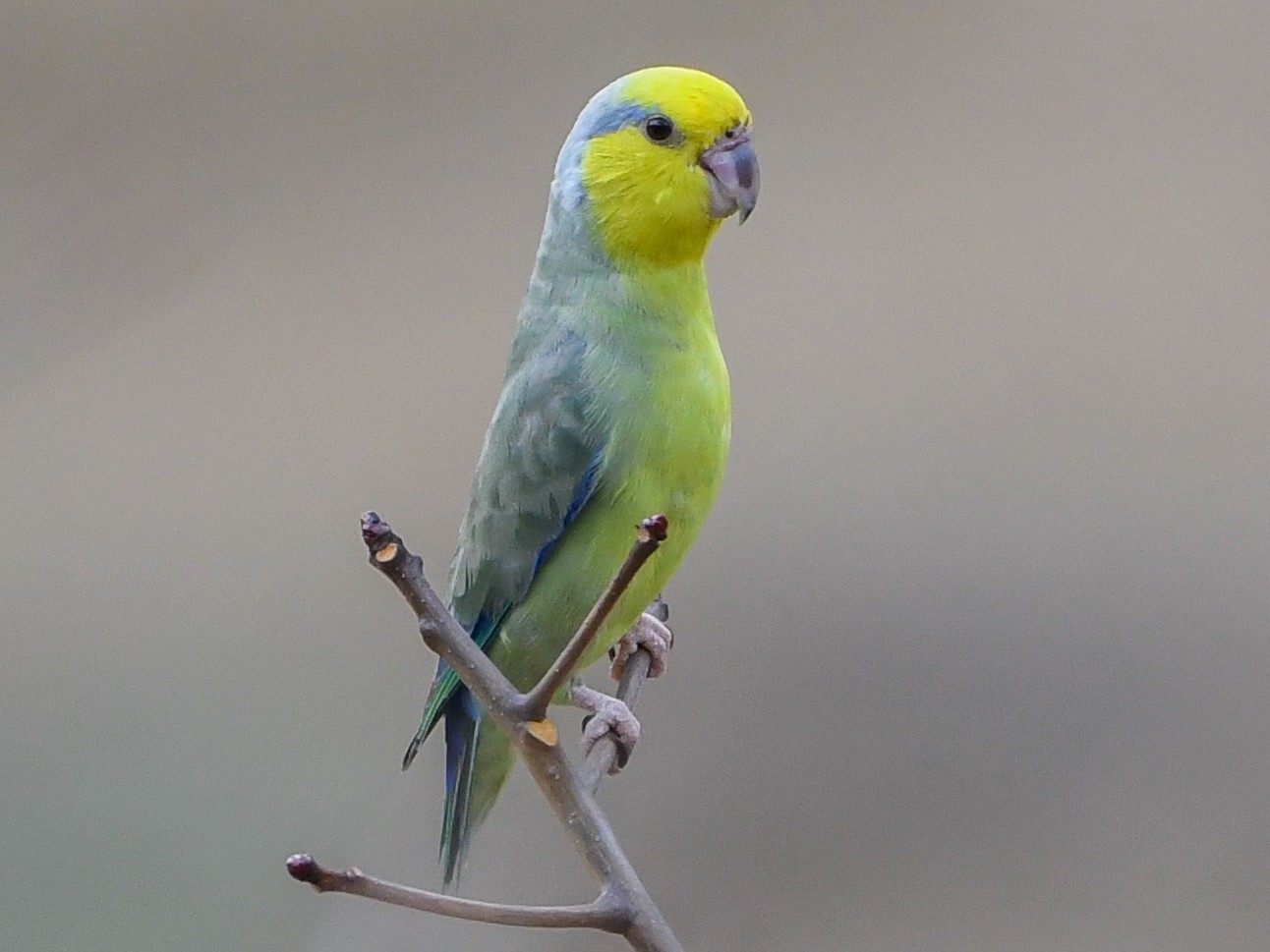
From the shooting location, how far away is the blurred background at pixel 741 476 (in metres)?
2.09

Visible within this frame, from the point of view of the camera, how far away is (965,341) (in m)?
2.19

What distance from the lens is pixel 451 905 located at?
2.09 ft

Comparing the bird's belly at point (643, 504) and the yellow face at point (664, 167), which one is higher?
the yellow face at point (664, 167)

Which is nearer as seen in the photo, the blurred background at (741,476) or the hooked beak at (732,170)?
the hooked beak at (732,170)

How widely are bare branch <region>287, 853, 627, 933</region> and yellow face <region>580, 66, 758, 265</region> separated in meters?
0.63

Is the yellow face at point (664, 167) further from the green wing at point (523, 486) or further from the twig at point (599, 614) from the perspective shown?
the twig at point (599, 614)

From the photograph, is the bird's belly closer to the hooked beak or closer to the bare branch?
the hooked beak

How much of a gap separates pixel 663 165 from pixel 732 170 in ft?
0.21

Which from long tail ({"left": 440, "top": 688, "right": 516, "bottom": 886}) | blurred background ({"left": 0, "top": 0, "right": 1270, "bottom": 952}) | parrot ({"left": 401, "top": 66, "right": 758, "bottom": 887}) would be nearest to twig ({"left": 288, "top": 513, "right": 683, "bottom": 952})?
parrot ({"left": 401, "top": 66, "right": 758, "bottom": 887})

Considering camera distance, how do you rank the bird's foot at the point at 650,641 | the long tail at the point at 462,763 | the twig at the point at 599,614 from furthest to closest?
the bird's foot at the point at 650,641 < the long tail at the point at 462,763 < the twig at the point at 599,614

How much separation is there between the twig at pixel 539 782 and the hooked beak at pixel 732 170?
51cm

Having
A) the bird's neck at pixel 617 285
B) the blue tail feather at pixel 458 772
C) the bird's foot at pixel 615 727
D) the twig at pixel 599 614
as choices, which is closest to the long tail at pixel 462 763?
the blue tail feather at pixel 458 772

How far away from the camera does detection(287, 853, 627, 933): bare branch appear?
1.92ft

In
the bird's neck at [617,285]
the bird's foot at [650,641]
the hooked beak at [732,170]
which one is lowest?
the bird's foot at [650,641]
